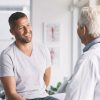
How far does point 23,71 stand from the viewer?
6.84 feet

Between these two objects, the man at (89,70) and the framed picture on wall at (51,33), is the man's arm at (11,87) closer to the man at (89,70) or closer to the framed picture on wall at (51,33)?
the man at (89,70)

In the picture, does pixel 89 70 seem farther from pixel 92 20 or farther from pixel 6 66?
pixel 6 66

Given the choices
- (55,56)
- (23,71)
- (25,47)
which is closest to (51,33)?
(55,56)

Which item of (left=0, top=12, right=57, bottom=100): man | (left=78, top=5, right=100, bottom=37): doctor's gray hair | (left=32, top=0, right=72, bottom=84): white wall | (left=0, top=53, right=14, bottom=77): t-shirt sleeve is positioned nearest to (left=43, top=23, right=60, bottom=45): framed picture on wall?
(left=32, top=0, right=72, bottom=84): white wall

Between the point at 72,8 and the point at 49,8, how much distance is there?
42 centimetres

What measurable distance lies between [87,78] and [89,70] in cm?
4

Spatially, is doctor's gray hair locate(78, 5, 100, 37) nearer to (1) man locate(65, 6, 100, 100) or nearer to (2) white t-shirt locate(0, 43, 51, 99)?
(1) man locate(65, 6, 100, 100)

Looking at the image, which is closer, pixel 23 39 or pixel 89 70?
pixel 89 70

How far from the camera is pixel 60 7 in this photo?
5.49 meters

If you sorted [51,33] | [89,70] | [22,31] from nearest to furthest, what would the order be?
[89,70], [22,31], [51,33]

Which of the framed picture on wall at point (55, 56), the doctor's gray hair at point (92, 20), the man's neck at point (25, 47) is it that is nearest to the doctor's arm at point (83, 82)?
the doctor's gray hair at point (92, 20)

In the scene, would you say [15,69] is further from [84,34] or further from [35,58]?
[84,34]

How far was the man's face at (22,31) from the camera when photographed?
2.13 meters

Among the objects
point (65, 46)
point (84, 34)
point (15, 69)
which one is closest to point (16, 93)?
point (15, 69)
